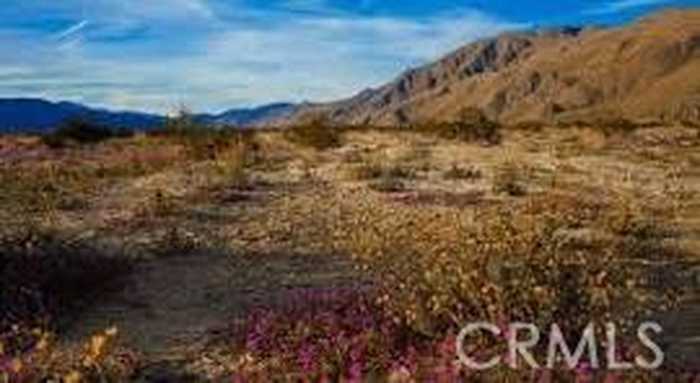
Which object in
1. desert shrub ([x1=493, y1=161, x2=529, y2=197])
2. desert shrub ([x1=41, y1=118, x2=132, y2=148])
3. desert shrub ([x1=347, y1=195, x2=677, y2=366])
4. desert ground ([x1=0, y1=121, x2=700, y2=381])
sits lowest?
desert shrub ([x1=41, y1=118, x2=132, y2=148])

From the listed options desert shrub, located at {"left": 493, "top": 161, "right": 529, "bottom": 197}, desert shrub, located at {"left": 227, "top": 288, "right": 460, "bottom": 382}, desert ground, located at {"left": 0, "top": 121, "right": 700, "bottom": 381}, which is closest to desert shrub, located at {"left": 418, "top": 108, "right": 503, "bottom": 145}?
desert ground, located at {"left": 0, "top": 121, "right": 700, "bottom": 381}

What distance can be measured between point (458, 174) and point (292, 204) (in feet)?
19.2

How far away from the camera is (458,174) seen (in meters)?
27.1

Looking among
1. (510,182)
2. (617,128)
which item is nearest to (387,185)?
(510,182)

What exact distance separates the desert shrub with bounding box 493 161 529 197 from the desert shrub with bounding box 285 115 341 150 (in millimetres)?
11982

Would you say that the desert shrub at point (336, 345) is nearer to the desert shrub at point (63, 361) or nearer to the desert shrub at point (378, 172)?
the desert shrub at point (63, 361)

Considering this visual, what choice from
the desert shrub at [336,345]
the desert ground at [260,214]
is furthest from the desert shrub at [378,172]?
the desert shrub at [336,345]

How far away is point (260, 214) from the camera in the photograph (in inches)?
814
